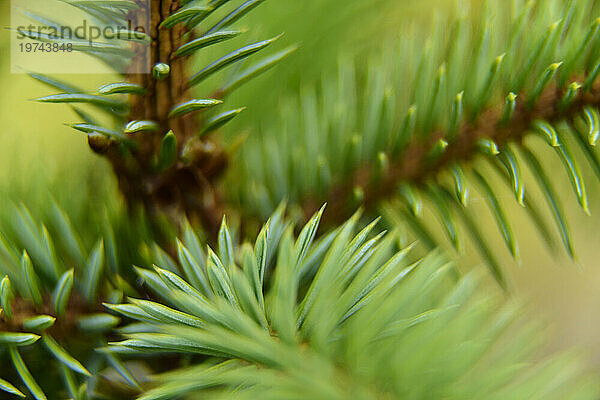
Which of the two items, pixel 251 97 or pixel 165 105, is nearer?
pixel 165 105

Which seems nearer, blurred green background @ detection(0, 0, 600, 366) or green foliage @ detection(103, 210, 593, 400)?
green foliage @ detection(103, 210, 593, 400)

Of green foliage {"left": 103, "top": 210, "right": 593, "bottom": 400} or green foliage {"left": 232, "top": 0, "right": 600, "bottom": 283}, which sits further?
green foliage {"left": 232, "top": 0, "right": 600, "bottom": 283}

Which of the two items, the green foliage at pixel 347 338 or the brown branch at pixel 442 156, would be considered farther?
the brown branch at pixel 442 156

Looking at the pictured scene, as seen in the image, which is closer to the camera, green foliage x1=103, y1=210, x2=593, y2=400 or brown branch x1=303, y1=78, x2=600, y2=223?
green foliage x1=103, y1=210, x2=593, y2=400

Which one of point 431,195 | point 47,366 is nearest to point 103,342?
point 47,366

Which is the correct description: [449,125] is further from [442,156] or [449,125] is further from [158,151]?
[158,151]

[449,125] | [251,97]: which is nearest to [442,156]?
[449,125]

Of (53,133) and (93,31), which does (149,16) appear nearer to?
(93,31)

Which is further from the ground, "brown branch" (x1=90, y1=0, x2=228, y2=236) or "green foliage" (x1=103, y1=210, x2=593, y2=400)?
"brown branch" (x1=90, y1=0, x2=228, y2=236)

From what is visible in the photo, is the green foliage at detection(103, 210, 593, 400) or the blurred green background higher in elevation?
the blurred green background
